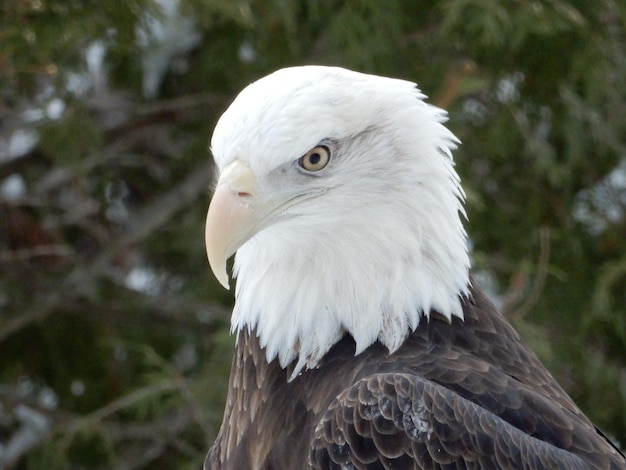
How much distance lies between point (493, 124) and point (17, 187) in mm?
2457

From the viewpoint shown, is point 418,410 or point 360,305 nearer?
point 418,410

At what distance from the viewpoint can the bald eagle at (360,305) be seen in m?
2.39

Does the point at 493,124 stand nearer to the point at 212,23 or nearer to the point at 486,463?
the point at 212,23

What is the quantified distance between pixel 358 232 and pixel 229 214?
378 millimetres

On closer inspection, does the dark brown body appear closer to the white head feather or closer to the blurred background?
the white head feather

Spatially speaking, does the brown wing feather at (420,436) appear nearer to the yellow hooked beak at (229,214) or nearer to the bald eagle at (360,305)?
the bald eagle at (360,305)

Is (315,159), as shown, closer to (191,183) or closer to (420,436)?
(420,436)

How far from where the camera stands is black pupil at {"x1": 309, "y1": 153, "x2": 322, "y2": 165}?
8.21 feet

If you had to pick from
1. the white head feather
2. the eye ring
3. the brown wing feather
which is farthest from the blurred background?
the brown wing feather

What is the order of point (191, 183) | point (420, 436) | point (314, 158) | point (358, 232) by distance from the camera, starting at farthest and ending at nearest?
1. point (191, 183)
2. point (358, 232)
3. point (314, 158)
4. point (420, 436)

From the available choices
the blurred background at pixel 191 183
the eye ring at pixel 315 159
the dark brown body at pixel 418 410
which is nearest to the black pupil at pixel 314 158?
the eye ring at pixel 315 159

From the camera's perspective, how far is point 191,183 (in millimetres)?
5250

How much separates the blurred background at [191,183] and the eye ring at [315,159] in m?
1.88

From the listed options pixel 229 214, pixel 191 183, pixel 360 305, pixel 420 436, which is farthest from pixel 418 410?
pixel 191 183
